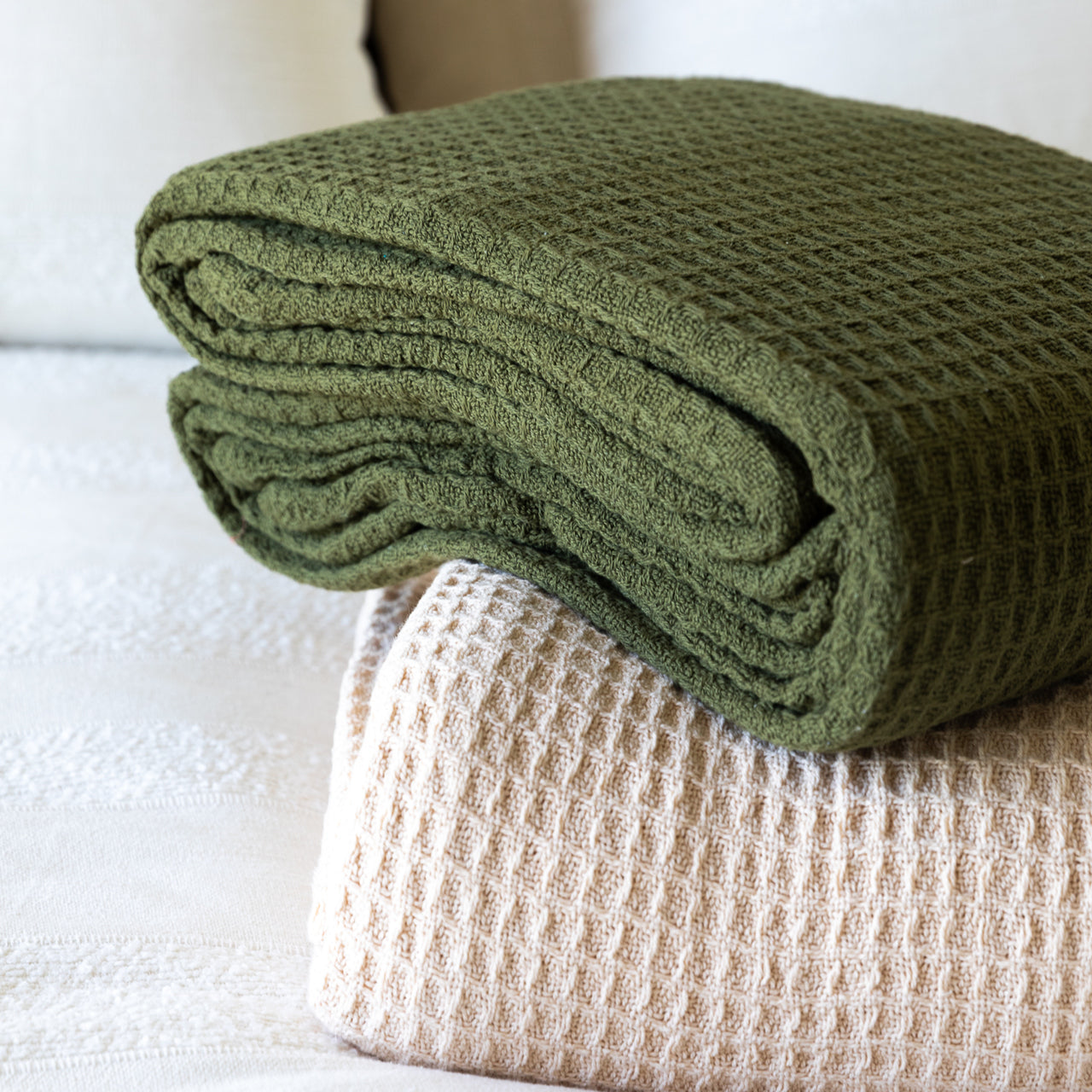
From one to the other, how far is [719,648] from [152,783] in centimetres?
22

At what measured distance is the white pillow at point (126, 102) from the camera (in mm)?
700

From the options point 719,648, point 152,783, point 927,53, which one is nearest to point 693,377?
point 719,648

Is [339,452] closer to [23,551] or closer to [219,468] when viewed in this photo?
[219,468]

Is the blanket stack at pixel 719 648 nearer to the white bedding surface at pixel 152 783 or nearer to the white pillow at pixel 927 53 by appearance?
the white bedding surface at pixel 152 783

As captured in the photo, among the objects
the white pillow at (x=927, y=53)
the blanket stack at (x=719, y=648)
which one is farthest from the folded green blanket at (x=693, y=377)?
the white pillow at (x=927, y=53)

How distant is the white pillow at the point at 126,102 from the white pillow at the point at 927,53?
0.78 ft

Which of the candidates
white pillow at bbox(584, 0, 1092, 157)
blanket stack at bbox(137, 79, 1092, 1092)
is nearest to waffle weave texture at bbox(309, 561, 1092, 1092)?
blanket stack at bbox(137, 79, 1092, 1092)

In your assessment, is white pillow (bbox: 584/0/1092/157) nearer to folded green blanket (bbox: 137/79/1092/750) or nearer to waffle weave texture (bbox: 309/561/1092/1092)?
folded green blanket (bbox: 137/79/1092/750)

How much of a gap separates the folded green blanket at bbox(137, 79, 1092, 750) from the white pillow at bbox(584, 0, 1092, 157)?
256mm

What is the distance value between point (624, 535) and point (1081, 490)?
125 mm

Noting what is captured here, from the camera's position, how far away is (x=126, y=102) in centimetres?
71

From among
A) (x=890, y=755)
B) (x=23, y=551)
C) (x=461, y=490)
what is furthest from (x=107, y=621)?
(x=890, y=755)

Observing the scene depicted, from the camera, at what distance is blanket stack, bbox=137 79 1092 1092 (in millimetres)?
291

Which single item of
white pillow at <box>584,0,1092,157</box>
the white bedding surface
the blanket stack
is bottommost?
the white bedding surface
